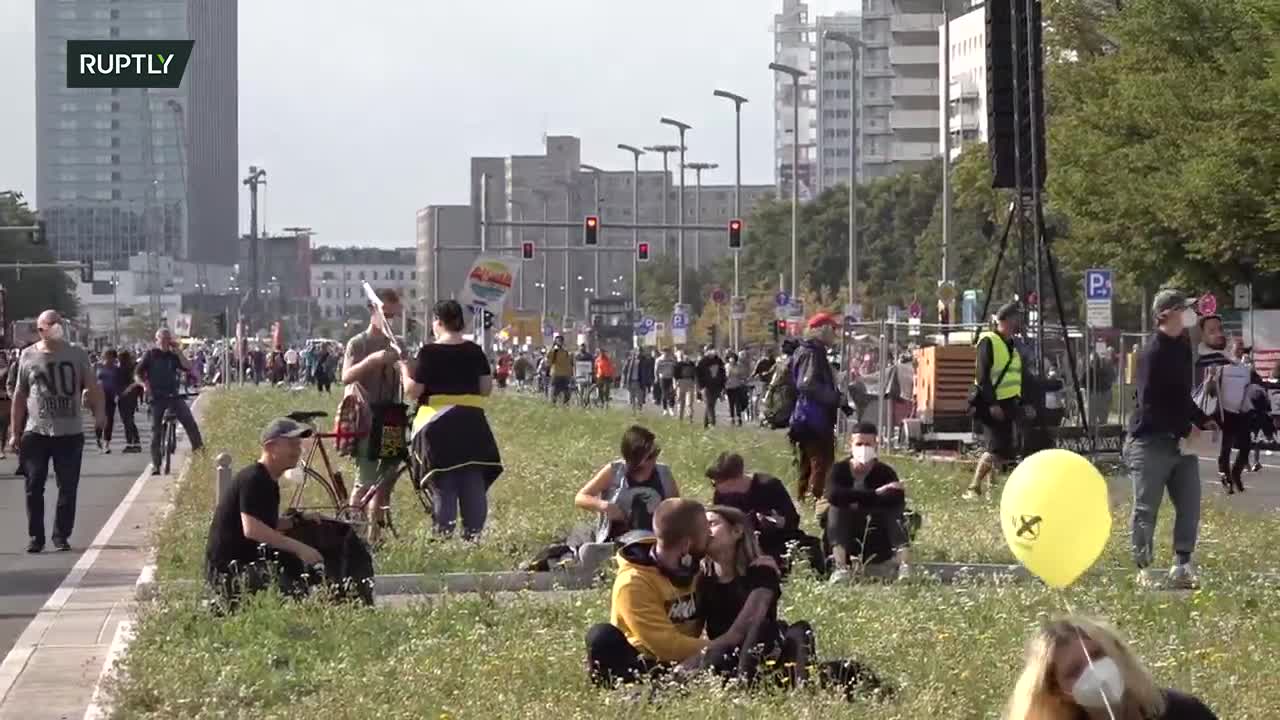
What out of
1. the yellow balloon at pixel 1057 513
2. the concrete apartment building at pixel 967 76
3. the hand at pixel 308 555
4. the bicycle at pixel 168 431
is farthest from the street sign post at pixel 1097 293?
the concrete apartment building at pixel 967 76

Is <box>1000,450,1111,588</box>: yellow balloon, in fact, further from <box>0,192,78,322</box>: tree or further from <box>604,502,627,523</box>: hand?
<box>0,192,78,322</box>: tree

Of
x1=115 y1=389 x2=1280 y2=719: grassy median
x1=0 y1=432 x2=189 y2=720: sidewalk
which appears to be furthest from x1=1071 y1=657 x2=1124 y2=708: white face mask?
x1=0 y1=432 x2=189 y2=720: sidewalk

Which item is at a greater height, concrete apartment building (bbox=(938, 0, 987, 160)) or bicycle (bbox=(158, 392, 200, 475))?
concrete apartment building (bbox=(938, 0, 987, 160))

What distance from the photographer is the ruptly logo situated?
2250 cm

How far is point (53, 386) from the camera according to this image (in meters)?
19.1

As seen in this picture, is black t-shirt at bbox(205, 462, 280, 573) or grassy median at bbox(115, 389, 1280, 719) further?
black t-shirt at bbox(205, 462, 280, 573)

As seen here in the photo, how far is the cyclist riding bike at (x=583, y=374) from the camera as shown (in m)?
62.2

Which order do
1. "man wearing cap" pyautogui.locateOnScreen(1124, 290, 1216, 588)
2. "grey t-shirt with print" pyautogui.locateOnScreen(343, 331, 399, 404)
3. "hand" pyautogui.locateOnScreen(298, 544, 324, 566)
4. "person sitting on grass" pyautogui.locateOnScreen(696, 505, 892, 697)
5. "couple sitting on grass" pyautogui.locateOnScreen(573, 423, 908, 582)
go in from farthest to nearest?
"grey t-shirt with print" pyautogui.locateOnScreen(343, 331, 399, 404) → "man wearing cap" pyautogui.locateOnScreen(1124, 290, 1216, 588) → "couple sitting on grass" pyautogui.locateOnScreen(573, 423, 908, 582) → "hand" pyautogui.locateOnScreen(298, 544, 324, 566) → "person sitting on grass" pyautogui.locateOnScreen(696, 505, 892, 697)

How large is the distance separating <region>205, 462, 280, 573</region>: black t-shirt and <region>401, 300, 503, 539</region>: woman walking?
11.5 feet

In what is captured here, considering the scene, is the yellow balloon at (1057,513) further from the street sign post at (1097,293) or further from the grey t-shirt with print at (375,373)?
the street sign post at (1097,293)

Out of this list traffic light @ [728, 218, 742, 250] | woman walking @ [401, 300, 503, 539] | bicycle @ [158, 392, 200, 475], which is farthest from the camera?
traffic light @ [728, 218, 742, 250]

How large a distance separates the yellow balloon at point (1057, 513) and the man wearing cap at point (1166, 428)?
724 cm

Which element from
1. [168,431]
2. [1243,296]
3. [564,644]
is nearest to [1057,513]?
[564,644]

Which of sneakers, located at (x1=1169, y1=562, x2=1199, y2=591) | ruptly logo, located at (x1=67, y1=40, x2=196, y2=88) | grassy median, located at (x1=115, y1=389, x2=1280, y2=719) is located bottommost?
sneakers, located at (x1=1169, y1=562, x2=1199, y2=591)
